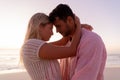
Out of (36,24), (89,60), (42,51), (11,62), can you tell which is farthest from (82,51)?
(11,62)

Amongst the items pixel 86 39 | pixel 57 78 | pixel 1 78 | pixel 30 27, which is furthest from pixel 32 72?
pixel 1 78

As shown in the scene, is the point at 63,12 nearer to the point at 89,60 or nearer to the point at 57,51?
the point at 57,51

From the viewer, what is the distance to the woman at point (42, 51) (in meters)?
2.37

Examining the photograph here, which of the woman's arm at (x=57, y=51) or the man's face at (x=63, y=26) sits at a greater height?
the man's face at (x=63, y=26)

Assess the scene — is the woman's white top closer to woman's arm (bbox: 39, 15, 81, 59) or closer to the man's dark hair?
woman's arm (bbox: 39, 15, 81, 59)

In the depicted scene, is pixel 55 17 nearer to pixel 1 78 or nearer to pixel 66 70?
pixel 66 70

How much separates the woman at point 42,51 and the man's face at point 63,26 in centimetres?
7

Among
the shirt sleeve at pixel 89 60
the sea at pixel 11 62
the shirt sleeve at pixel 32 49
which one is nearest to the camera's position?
the shirt sleeve at pixel 89 60

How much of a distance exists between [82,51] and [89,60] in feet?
0.28

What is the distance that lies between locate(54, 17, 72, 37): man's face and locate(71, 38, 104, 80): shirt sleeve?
0.62 feet

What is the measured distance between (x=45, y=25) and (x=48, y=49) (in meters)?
0.23

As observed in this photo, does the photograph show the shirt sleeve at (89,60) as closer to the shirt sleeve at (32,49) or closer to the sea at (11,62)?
the shirt sleeve at (32,49)

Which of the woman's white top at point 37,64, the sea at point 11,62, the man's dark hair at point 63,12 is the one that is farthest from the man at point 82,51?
the sea at point 11,62

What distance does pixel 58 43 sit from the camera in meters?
2.89
